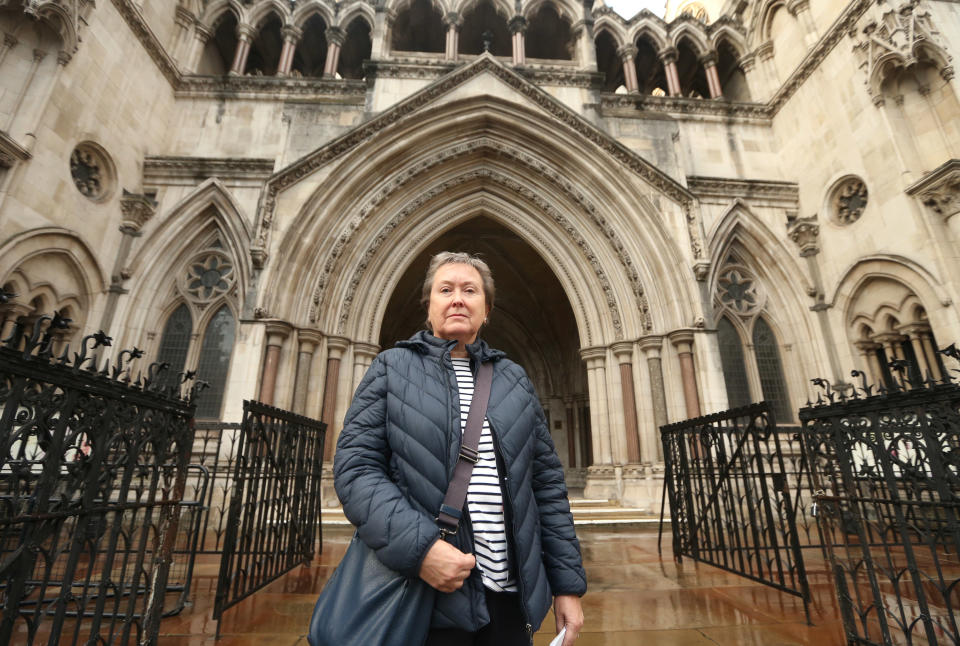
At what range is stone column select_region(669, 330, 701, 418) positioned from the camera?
8594 millimetres

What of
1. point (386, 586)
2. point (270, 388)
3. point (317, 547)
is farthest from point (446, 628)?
point (270, 388)

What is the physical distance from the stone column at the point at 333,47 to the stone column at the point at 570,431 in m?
11.7

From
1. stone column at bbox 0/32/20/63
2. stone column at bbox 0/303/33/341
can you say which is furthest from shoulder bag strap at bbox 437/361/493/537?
stone column at bbox 0/32/20/63

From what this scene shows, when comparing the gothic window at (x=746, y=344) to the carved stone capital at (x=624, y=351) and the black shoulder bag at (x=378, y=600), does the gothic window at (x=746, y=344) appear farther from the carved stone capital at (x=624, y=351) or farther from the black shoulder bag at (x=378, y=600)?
the black shoulder bag at (x=378, y=600)

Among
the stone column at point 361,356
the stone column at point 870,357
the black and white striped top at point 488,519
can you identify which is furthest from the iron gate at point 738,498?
the stone column at point 361,356

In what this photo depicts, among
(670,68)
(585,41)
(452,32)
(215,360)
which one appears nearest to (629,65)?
(670,68)

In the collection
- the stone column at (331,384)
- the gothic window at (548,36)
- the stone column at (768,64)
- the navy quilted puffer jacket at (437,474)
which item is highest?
the gothic window at (548,36)

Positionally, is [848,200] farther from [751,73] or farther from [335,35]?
[335,35]

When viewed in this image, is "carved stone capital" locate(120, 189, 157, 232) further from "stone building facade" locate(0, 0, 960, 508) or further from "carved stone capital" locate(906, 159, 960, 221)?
"carved stone capital" locate(906, 159, 960, 221)

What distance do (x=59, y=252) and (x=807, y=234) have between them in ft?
47.9

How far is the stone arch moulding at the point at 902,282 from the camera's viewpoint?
292 inches

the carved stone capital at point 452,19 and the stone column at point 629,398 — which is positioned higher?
the carved stone capital at point 452,19

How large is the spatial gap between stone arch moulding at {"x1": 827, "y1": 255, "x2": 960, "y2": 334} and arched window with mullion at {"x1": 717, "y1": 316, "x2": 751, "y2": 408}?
6.44ft

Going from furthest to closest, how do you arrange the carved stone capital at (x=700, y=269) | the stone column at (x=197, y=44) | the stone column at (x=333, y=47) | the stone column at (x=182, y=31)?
the stone column at (x=333, y=47) → the stone column at (x=197, y=44) → the stone column at (x=182, y=31) → the carved stone capital at (x=700, y=269)
